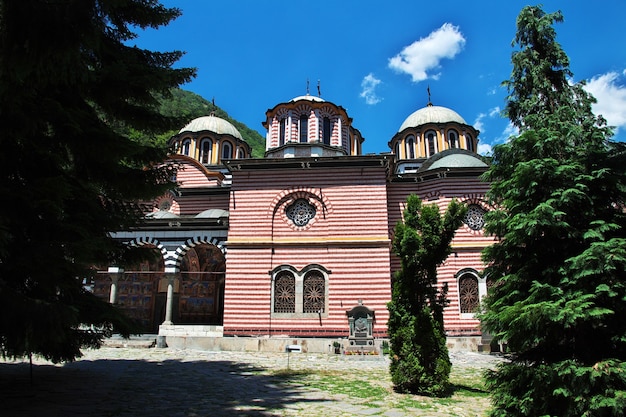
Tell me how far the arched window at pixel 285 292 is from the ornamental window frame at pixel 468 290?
6255mm

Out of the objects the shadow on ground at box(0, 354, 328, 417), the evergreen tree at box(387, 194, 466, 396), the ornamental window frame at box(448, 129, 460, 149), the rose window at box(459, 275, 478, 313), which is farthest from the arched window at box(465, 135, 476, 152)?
the shadow on ground at box(0, 354, 328, 417)

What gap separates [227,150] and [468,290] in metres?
15.3

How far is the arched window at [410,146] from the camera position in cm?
2400

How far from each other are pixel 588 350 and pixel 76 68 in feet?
20.4

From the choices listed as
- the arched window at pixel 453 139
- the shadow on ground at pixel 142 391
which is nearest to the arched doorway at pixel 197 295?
the shadow on ground at pixel 142 391

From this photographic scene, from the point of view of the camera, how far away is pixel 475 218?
56.7 ft

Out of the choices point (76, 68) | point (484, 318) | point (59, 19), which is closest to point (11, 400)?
point (76, 68)

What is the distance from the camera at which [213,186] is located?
20.7 meters

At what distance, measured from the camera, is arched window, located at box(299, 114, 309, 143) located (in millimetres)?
19547

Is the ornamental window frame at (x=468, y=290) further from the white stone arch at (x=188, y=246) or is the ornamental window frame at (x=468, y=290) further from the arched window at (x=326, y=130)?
the white stone arch at (x=188, y=246)

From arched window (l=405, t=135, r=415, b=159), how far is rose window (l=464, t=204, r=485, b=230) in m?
7.11

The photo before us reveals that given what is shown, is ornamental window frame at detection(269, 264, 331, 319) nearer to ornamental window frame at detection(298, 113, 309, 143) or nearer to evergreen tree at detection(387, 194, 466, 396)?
ornamental window frame at detection(298, 113, 309, 143)

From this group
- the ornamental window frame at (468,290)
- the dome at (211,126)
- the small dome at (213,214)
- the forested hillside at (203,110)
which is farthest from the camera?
the forested hillside at (203,110)

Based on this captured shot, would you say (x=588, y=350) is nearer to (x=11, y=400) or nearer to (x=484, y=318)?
(x=484, y=318)
